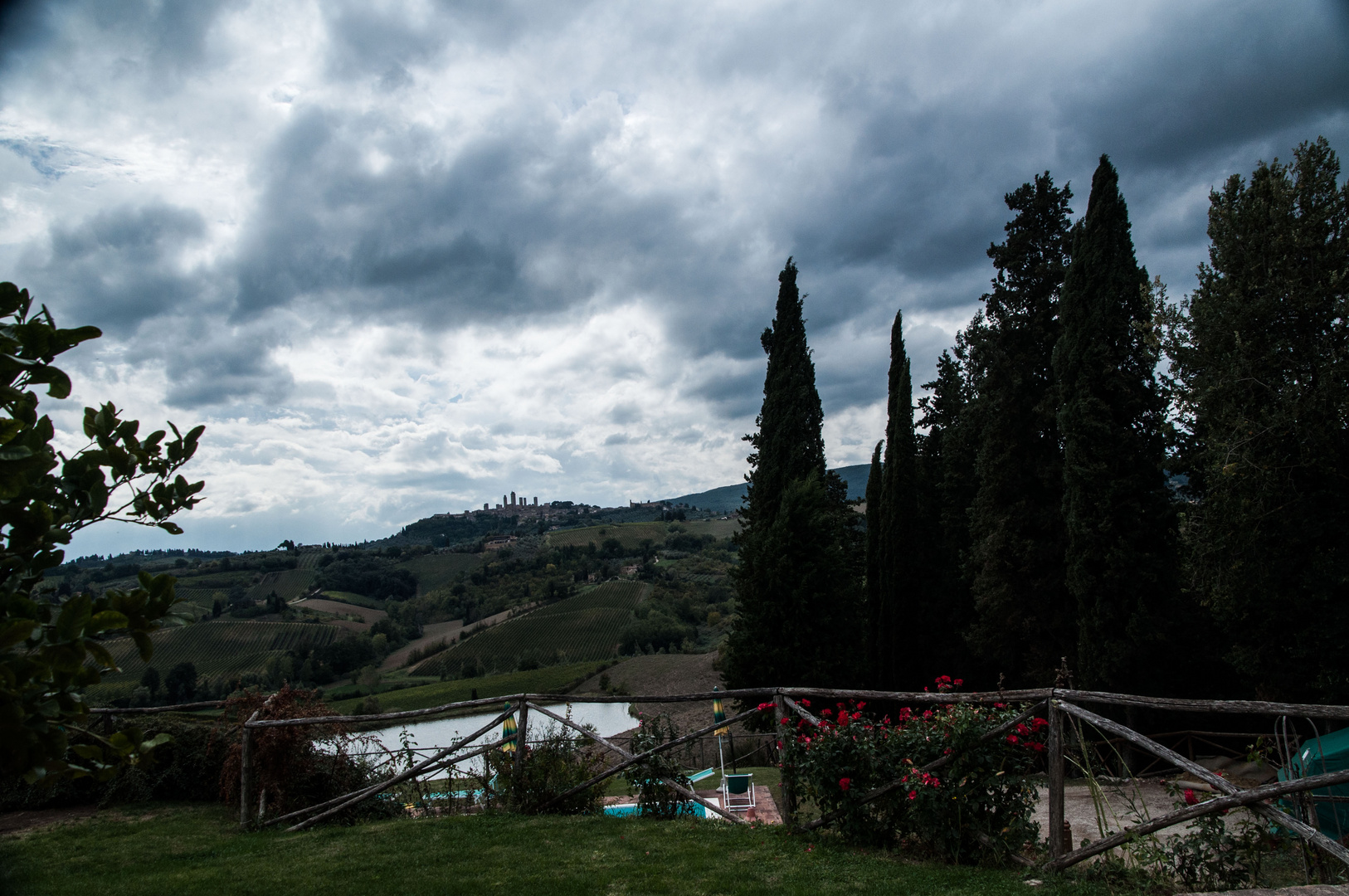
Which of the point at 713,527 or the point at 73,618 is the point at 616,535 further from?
the point at 73,618

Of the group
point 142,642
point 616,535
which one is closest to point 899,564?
point 142,642

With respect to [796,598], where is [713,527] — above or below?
above

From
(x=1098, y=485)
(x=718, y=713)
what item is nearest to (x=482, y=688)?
(x=718, y=713)

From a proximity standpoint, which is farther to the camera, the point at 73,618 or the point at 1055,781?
the point at 1055,781

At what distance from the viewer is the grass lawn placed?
4.80 metres

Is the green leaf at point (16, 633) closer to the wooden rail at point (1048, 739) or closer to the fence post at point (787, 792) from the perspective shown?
the wooden rail at point (1048, 739)

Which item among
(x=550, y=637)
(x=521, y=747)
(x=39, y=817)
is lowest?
(x=550, y=637)

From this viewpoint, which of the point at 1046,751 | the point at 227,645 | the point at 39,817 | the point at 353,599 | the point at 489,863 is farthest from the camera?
the point at 353,599

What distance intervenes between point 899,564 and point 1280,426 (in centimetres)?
1222

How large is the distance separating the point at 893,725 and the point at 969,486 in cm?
1932

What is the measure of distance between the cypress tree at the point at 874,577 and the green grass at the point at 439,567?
7628cm

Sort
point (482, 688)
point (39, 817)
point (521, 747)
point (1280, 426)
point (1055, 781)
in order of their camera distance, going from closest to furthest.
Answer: point (1055, 781) < point (521, 747) < point (39, 817) < point (1280, 426) < point (482, 688)

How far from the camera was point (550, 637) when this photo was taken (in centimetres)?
6338

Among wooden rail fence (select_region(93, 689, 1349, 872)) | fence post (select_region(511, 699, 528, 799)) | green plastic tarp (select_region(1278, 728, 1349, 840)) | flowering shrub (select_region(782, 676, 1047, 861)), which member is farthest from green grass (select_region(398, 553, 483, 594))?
green plastic tarp (select_region(1278, 728, 1349, 840))
